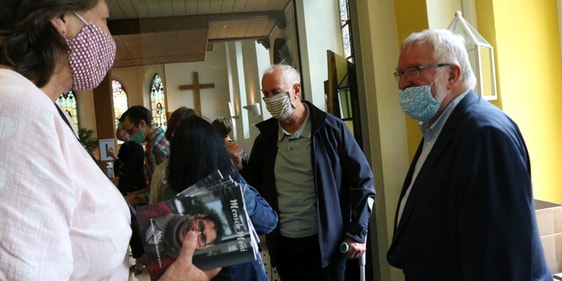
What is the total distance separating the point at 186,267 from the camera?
0.90m

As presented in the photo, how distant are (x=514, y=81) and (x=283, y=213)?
3.83 feet

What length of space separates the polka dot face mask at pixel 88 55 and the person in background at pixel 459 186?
0.86 meters

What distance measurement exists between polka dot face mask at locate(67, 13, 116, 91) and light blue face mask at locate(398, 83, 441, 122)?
0.91 m

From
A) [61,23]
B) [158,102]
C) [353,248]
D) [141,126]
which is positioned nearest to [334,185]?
[353,248]

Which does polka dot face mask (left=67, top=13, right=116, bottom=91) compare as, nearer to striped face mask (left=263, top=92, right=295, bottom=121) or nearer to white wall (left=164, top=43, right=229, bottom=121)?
striped face mask (left=263, top=92, right=295, bottom=121)

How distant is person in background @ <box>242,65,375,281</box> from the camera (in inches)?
79.0

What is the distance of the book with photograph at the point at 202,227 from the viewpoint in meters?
0.91

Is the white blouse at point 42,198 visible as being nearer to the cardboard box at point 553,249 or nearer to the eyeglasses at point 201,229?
the eyeglasses at point 201,229

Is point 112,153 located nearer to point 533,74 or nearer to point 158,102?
point 158,102

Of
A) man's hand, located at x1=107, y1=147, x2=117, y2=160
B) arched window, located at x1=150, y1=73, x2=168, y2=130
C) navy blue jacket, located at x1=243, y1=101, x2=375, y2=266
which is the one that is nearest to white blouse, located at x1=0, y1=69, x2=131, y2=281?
navy blue jacket, located at x1=243, y1=101, x2=375, y2=266

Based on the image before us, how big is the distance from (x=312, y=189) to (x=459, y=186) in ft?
3.20

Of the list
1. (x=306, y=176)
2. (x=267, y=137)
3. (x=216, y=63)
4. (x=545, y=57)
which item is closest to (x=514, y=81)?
(x=545, y=57)

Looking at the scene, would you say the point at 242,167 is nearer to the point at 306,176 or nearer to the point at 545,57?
the point at 306,176

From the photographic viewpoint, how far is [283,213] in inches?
82.1
